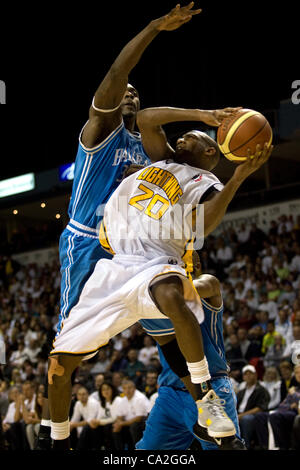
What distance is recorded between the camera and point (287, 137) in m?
13.5

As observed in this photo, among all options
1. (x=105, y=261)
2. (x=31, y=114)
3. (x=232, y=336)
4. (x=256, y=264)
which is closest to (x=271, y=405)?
(x=232, y=336)

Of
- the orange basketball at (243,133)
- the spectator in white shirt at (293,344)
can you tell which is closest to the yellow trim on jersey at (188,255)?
the orange basketball at (243,133)

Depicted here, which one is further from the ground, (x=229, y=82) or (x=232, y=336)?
(x=229, y=82)

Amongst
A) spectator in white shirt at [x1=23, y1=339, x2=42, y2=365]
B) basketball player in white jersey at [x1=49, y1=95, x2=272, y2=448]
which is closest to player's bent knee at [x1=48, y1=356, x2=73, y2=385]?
basketball player in white jersey at [x1=49, y1=95, x2=272, y2=448]

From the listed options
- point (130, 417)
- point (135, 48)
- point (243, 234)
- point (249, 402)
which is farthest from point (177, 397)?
point (243, 234)

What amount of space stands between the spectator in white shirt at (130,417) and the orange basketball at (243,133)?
6069 mm

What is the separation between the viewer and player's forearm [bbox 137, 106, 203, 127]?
12.2 ft

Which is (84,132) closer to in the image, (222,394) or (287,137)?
(222,394)

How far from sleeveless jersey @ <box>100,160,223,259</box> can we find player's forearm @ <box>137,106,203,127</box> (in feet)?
0.87

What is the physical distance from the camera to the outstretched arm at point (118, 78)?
12.8ft

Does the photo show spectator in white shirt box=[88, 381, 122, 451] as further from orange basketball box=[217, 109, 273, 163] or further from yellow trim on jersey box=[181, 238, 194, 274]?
orange basketball box=[217, 109, 273, 163]

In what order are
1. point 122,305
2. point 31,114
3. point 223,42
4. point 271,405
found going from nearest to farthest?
1. point 122,305
2. point 271,405
3. point 223,42
4. point 31,114

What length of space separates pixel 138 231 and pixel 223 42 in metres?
13.2
